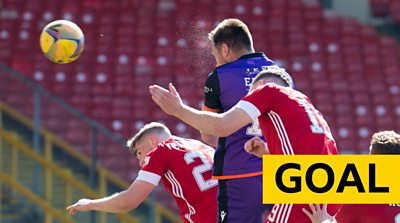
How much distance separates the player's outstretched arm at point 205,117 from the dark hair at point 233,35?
105cm

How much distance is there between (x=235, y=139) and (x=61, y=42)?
219 centimetres

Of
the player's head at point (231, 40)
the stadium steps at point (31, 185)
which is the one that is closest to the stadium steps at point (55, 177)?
the stadium steps at point (31, 185)

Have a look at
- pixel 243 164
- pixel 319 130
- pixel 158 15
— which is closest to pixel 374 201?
pixel 319 130

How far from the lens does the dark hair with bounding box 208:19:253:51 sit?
18.9 feet

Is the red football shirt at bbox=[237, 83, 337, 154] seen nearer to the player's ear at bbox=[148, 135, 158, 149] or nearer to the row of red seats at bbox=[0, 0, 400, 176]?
the player's ear at bbox=[148, 135, 158, 149]

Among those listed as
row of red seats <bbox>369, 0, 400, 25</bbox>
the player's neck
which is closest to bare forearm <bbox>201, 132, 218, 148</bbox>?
the player's neck

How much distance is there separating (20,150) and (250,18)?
7.01 metres

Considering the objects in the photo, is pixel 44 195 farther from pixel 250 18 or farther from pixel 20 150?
pixel 250 18

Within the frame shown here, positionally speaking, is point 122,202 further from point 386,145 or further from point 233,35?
point 386,145

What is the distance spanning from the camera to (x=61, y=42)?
7391mm

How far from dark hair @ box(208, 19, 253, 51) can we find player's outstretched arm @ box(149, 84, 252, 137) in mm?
1052

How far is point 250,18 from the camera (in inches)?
687

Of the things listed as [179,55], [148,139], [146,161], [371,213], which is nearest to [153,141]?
Answer: [148,139]

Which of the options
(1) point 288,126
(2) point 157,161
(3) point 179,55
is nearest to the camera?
Answer: (1) point 288,126
